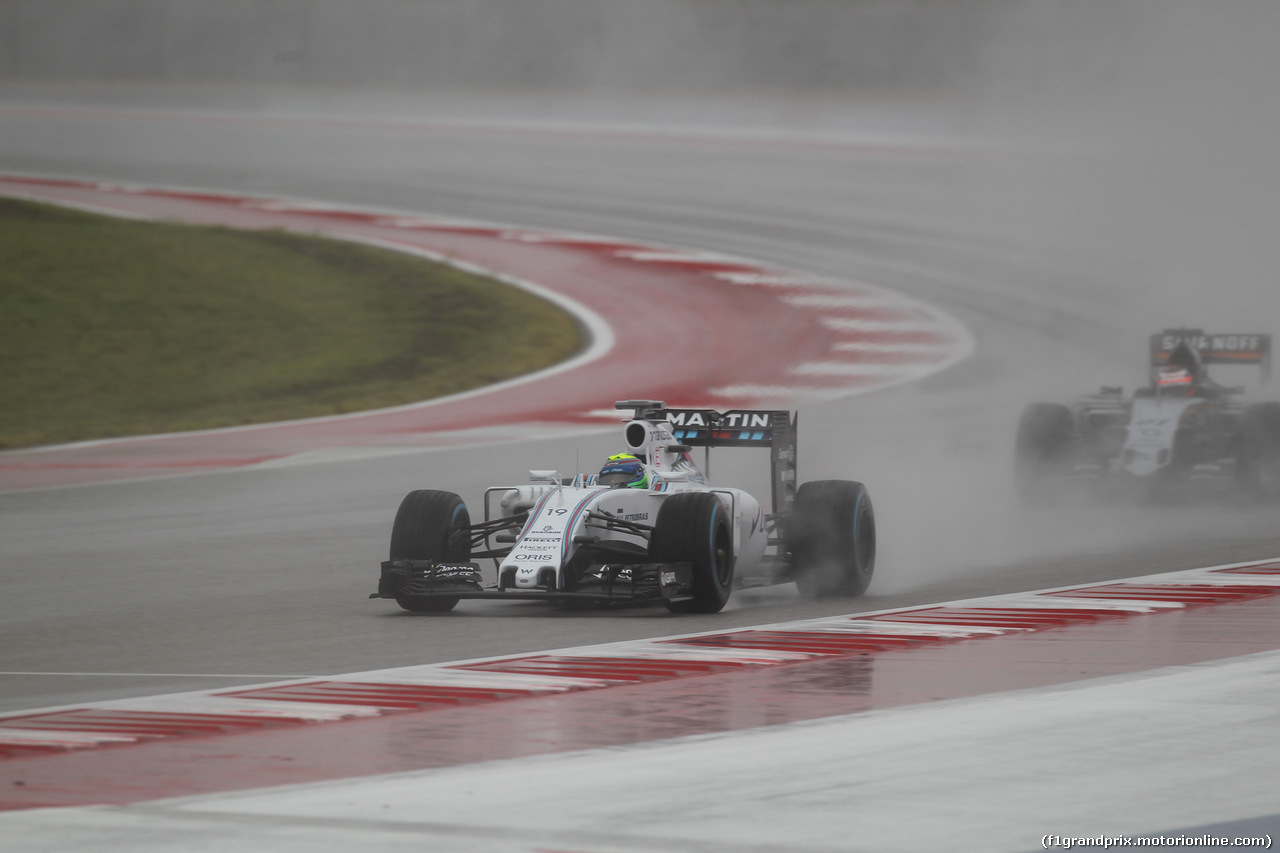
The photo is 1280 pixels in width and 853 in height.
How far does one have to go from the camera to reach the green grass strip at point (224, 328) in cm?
2203

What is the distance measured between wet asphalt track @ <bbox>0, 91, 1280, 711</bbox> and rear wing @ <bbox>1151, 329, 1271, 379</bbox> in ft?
6.17

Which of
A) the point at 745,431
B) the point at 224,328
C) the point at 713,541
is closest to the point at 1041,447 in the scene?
the point at 745,431

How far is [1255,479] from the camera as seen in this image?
15.7 m

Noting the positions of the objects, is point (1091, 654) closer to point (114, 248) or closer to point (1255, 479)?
point (1255, 479)

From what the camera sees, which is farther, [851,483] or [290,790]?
[851,483]

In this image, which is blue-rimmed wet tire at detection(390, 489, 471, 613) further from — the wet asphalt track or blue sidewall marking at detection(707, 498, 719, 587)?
blue sidewall marking at detection(707, 498, 719, 587)

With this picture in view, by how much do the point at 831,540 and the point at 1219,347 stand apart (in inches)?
316

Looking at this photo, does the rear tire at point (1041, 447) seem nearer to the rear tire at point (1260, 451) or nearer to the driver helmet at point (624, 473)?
the rear tire at point (1260, 451)

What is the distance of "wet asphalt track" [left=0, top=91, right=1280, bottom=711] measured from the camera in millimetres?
9734

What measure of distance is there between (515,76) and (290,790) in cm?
3569

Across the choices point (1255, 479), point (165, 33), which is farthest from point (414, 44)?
point (1255, 479)

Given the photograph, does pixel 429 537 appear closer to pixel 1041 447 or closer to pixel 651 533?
pixel 651 533

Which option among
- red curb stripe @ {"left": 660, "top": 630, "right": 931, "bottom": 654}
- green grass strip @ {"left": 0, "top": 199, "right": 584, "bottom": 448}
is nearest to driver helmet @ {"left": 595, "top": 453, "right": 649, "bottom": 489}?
red curb stripe @ {"left": 660, "top": 630, "right": 931, "bottom": 654}

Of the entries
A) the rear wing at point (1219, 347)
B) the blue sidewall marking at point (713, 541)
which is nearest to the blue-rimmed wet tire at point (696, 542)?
the blue sidewall marking at point (713, 541)
